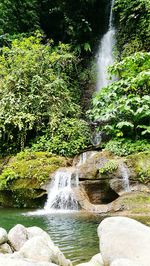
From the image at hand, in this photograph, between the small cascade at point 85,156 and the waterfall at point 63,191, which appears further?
the small cascade at point 85,156

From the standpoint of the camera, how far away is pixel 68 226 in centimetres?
735

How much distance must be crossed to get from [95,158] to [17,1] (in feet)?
38.9

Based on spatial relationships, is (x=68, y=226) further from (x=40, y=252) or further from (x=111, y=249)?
(x=111, y=249)

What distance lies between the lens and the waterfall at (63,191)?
32.2ft

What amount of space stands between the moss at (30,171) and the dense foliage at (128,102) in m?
2.34

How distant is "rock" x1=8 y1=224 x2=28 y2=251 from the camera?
508 cm

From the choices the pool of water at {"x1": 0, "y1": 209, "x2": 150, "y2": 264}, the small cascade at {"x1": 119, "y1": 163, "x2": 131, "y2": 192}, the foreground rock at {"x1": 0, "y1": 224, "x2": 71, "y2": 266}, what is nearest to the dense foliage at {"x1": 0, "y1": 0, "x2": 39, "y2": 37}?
the small cascade at {"x1": 119, "y1": 163, "x2": 131, "y2": 192}

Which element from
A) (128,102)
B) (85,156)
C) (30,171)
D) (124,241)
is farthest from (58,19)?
(124,241)

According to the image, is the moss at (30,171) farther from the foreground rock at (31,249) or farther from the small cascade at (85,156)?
the foreground rock at (31,249)

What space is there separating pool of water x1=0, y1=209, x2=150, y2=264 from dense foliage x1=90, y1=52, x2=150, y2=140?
3951 millimetres

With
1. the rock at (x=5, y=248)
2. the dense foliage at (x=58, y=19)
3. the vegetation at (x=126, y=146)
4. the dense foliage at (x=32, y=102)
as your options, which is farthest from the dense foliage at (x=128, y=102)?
the rock at (x=5, y=248)

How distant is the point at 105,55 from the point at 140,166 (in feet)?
32.5

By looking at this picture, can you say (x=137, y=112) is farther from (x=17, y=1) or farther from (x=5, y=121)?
(x=17, y=1)

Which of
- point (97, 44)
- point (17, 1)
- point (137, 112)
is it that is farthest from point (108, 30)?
point (137, 112)
